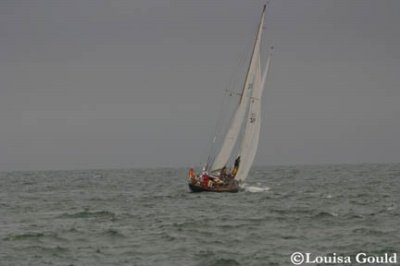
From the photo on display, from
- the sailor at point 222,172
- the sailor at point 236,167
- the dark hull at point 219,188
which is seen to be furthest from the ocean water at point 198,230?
the sailor at point 236,167

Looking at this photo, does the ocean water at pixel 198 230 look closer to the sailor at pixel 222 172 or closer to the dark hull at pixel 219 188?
the dark hull at pixel 219 188

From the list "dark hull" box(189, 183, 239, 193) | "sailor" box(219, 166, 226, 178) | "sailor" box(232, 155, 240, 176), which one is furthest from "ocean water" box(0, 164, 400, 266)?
"sailor" box(232, 155, 240, 176)

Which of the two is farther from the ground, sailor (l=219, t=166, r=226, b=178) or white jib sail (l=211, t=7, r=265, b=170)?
white jib sail (l=211, t=7, r=265, b=170)

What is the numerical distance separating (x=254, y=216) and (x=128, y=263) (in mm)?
16331

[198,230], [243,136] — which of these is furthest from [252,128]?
[198,230]

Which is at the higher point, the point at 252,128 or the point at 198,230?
the point at 252,128

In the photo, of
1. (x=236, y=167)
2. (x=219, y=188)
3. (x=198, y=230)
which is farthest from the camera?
(x=236, y=167)

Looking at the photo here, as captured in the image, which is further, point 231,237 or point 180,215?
point 180,215

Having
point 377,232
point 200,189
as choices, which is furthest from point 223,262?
point 200,189

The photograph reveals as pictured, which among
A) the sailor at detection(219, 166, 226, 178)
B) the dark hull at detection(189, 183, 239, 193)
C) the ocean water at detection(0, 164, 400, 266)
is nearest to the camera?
the ocean water at detection(0, 164, 400, 266)

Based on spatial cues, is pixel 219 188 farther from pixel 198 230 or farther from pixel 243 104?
pixel 198 230

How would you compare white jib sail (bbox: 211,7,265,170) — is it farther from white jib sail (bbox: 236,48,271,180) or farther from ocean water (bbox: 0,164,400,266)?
ocean water (bbox: 0,164,400,266)

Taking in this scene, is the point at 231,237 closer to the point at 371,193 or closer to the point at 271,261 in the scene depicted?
the point at 271,261

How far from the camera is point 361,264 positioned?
1152 inches
